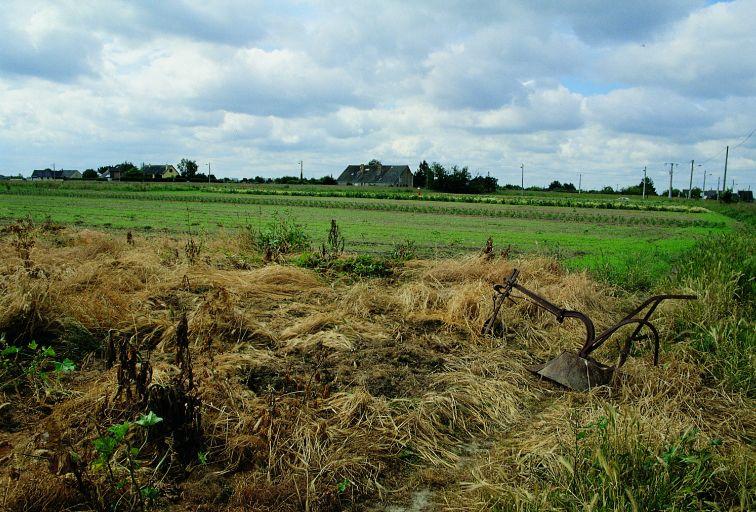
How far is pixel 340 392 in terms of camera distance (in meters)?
4.10

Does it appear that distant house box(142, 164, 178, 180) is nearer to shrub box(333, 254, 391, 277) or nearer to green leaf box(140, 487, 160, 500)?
shrub box(333, 254, 391, 277)

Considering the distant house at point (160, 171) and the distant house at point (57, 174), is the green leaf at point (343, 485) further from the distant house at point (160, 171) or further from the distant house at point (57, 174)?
the distant house at point (57, 174)

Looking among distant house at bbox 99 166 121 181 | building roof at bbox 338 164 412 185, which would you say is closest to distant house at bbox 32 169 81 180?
distant house at bbox 99 166 121 181

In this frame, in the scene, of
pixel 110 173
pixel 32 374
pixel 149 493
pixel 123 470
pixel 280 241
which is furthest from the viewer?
pixel 110 173

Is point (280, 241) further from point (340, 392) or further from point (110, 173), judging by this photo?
point (110, 173)

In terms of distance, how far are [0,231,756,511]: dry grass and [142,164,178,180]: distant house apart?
94253 millimetres

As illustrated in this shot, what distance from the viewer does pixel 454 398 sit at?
423 centimetres

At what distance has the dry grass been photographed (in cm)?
305

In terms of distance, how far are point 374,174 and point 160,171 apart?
39.5 m

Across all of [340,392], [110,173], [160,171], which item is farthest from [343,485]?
[110,173]

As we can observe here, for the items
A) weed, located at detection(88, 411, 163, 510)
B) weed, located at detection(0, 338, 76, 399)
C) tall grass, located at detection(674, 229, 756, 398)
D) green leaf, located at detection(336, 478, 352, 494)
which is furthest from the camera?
tall grass, located at detection(674, 229, 756, 398)

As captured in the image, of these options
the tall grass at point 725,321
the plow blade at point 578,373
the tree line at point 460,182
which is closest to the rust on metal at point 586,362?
the plow blade at point 578,373

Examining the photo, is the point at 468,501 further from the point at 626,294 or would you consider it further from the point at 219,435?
the point at 626,294

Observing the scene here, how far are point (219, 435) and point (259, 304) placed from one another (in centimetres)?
332
